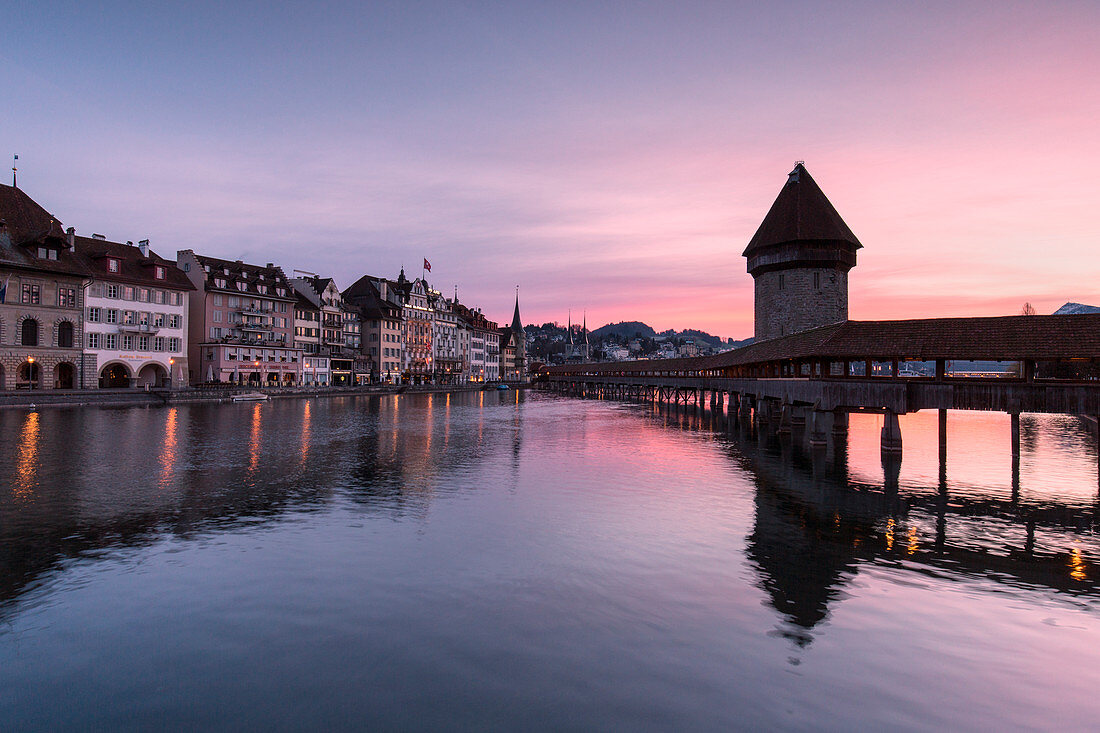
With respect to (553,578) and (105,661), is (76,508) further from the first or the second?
(553,578)

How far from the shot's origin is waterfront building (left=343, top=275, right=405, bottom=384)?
101 m

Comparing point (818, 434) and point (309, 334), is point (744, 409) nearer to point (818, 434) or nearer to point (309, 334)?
point (818, 434)

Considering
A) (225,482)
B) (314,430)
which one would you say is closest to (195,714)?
(225,482)

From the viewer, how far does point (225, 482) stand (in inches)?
829

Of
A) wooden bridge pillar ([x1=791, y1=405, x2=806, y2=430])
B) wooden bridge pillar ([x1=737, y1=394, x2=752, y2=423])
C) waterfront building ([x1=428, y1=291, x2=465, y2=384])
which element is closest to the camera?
wooden bridge pillar ([x1=791, y1=405, x2=806, y2=430])

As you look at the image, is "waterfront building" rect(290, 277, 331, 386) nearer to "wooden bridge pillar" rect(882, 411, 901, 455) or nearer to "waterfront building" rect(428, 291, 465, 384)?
"waterfront building" rect(428, 291, 465, 384)

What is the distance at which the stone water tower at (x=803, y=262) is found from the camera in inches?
2158

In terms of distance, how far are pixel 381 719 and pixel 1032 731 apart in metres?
7.59

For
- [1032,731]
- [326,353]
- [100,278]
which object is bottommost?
[1032,731]

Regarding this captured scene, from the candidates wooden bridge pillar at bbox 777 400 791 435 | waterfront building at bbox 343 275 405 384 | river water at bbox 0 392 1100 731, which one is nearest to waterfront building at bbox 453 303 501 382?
waterfront building at bbox 343 275 405 384

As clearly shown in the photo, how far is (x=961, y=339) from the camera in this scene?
24516 millimetres

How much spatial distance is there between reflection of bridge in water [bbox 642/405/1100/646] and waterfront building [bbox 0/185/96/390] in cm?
5747

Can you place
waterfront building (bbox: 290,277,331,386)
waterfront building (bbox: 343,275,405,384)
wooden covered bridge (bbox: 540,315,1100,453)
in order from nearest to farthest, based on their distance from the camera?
1. wooden covered bridge (bbox: 540,315,1100,453)
2. waterfront building (bbox: 290,277,331,386)
3. waterfront building (bbox: 343,275,405,384)

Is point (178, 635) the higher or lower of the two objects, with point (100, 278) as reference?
lower
